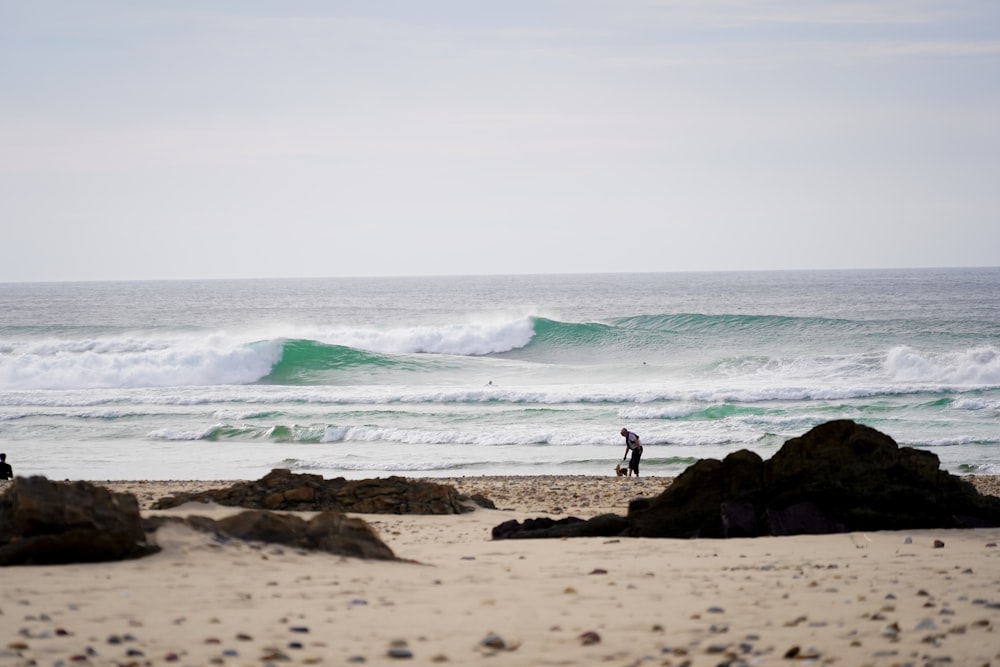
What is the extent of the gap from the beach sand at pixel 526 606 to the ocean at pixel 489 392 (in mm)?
11137

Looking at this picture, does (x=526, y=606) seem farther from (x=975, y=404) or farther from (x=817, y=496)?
(x=975, y=404)

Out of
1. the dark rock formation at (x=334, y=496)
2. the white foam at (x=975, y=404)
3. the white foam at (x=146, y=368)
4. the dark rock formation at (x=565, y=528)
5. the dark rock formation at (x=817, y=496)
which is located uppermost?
the dark rock formation at (x=817, y=496)

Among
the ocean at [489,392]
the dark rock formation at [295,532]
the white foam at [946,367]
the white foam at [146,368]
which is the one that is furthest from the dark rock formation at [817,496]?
the white foam at [146,368]

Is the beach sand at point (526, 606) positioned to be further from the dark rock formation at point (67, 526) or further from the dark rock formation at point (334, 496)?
the dark rock formation at point (334, 496)

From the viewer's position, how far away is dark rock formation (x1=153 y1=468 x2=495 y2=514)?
10695 millimetres

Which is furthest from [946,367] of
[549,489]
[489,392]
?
[549,489]

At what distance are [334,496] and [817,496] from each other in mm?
5314

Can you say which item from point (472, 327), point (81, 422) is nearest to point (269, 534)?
point (81, 422)

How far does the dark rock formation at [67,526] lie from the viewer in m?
5.92

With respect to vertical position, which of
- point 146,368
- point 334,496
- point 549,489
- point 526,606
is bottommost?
point 146,368

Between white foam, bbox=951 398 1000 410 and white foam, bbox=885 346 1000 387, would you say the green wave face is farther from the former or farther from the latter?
white foam, bbox=951 398 1000 410

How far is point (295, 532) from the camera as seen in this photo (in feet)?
21.7

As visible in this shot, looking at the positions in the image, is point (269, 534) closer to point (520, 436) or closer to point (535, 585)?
point (535, 585)

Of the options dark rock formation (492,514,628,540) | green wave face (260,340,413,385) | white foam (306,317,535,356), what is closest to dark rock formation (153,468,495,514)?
dark rock formation (492,514,628,540)
